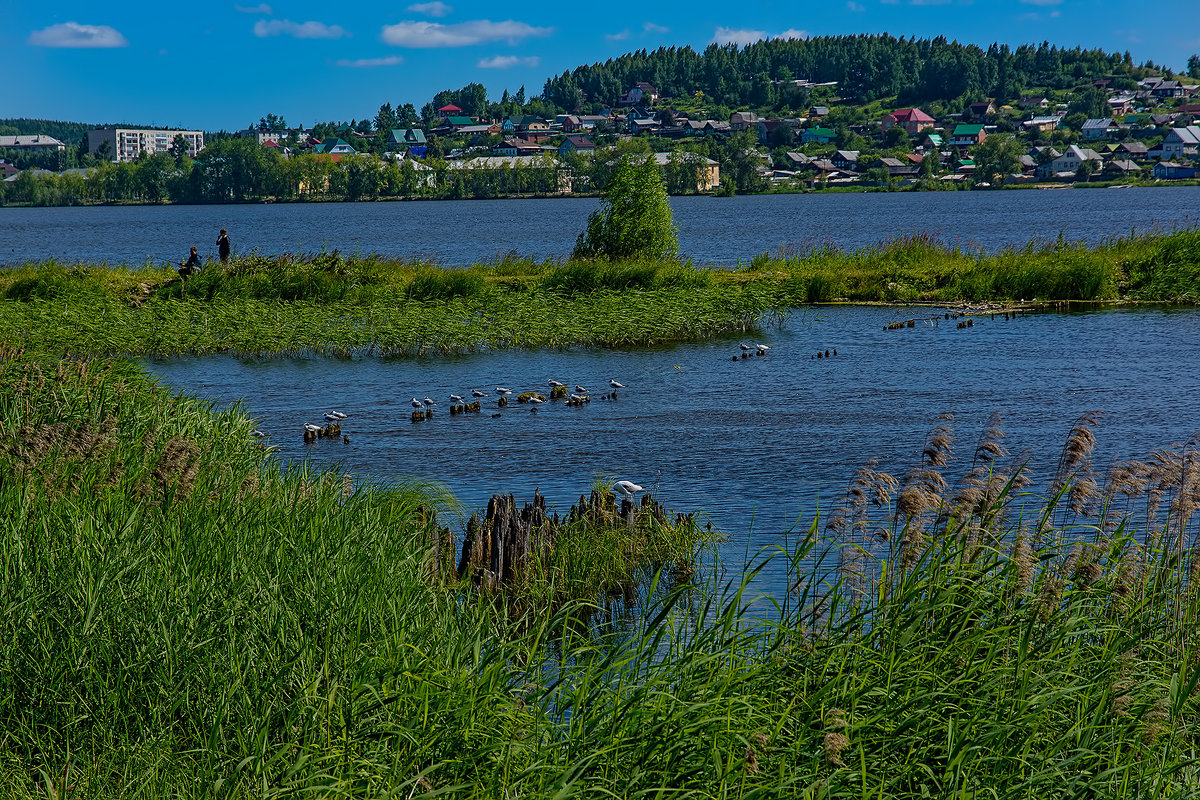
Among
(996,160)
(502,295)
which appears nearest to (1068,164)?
(996,160)

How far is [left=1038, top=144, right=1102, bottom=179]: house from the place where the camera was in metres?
185

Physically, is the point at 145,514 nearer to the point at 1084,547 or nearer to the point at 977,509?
the point at 977,509

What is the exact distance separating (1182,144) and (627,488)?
692ft

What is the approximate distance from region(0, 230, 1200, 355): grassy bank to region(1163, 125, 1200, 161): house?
572ft

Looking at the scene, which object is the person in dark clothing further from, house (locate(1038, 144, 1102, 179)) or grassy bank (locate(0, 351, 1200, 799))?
house (locate(1038, 144, 1102, 179))

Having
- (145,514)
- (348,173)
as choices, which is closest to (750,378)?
(145,514)

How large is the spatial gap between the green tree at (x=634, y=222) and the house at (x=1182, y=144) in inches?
7083

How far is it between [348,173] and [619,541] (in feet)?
608

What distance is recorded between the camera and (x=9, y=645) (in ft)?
20.3

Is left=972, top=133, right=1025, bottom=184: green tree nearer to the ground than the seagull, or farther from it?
farther from it

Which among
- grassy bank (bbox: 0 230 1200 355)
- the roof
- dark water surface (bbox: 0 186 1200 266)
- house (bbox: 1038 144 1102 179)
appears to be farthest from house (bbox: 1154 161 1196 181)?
grassy bank (bbox: 0 230 1200 355)

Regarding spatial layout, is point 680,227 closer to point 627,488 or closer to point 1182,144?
point 627,488

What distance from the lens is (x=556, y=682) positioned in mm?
6371

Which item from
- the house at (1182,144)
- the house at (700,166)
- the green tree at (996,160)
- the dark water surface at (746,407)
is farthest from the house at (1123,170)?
the dark water surface at (746,407)
